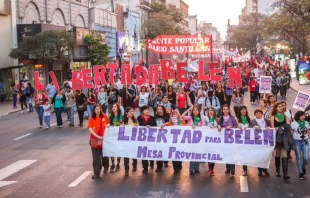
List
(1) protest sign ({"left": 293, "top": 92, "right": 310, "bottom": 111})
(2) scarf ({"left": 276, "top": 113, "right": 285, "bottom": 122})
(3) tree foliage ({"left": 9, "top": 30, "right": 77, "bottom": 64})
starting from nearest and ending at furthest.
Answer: (2) scarf ({"left": 276, "top": 113, "right": 285, "bottom": 122})
(1) protest sign ({"left": 293, "top": 92, "right": 310, "bottom": 111})
(3) tree foliage ({"left": 9, "top": 30, "right": 77, "bottom": 64})

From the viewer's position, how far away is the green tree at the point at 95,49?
4362 centimetres

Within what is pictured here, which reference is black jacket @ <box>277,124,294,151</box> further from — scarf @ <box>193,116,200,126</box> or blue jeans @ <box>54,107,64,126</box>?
blue jeans @ <box>54,107,64,126</box>

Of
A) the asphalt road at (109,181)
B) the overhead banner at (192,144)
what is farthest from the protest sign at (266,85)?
the overhead banner at (192,144)

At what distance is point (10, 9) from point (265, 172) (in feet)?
91.4

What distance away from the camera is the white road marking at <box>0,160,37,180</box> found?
1060 cm

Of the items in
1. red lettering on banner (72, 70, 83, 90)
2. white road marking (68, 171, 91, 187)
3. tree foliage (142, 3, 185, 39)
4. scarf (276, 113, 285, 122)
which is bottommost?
white road marking (68, 171, 91, 187)

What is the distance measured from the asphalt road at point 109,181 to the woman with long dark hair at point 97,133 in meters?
0.30

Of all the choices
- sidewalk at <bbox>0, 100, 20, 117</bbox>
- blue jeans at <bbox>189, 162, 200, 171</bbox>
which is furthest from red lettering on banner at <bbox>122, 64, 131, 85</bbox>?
sidewalk at <bbox>0, 100, 20, 117</bbox>

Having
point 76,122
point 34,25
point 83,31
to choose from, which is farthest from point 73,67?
point 76,122

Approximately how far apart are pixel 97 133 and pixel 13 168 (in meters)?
2.59

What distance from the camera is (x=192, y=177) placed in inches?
386

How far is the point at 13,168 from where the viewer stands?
11.2 metres

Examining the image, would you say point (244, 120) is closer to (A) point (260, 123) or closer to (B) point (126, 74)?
(A) point (260, 123)

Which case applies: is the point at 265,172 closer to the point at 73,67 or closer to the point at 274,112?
the point at 274,112
